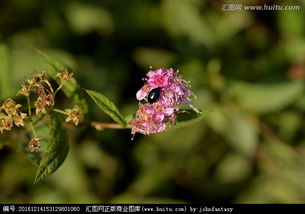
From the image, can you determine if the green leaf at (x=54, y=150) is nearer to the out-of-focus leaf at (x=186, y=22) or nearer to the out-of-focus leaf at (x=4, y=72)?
the out-of-focus leaf at (x=4, y=72)

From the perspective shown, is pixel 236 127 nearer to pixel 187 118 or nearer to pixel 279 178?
pixel 279 178

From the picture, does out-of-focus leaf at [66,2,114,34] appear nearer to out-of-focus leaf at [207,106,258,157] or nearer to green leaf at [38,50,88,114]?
out-of-focus leaf at [207,106,258,157]

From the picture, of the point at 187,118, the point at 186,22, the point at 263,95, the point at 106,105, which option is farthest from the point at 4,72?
the point at 263,95

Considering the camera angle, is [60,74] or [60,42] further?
[60,42]

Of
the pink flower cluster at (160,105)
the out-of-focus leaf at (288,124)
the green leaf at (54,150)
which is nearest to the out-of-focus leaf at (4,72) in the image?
the green leaf at (54,150)

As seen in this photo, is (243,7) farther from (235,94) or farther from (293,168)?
(293,168)

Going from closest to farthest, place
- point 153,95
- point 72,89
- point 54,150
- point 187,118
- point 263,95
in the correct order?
point 54,150 < point 153,95 < point 187,118 < point 72,89 < point 263,95

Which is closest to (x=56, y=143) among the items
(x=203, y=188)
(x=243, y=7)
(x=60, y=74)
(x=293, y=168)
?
(x=60, y=74)

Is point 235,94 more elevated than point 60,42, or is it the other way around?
point 60,42
